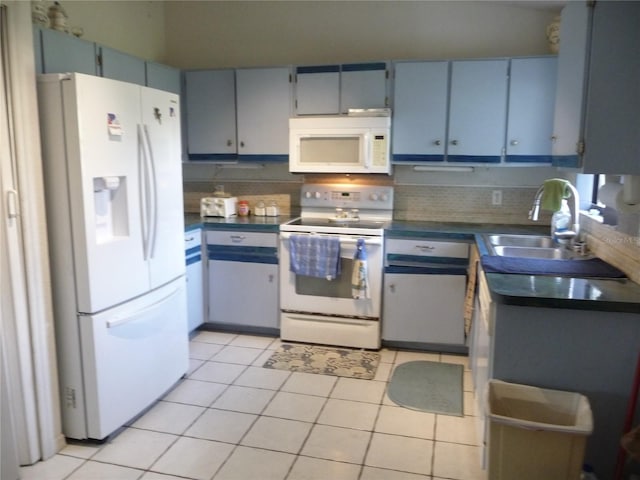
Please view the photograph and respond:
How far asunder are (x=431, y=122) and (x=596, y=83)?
5.54 feet

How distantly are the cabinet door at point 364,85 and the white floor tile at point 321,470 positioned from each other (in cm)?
241

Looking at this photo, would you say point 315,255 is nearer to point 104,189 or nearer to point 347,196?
point 347,196

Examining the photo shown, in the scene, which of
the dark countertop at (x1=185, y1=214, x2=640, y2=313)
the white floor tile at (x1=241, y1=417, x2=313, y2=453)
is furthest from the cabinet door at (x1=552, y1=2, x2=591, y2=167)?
the white floor tile at (x1=241, y1=417, x2=313, y2=453)

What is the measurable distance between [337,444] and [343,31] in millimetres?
3022

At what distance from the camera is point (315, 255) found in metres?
3.59

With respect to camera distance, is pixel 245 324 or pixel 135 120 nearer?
pixel 135 120

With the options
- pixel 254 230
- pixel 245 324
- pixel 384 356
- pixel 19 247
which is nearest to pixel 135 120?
pixel 19 247

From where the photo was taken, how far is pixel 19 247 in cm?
224

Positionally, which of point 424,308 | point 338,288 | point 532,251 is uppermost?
point 532,251

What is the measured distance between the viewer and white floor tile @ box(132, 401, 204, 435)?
2.68m

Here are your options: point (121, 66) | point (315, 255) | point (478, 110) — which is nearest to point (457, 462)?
point (315, 255)

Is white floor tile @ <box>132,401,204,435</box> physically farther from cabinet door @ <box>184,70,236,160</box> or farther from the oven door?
cabinet door @ <box>184,70,236,160</box>

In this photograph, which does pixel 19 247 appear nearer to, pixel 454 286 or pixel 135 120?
pixel 135 120

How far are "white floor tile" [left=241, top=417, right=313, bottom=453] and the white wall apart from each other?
2746 millimetres
